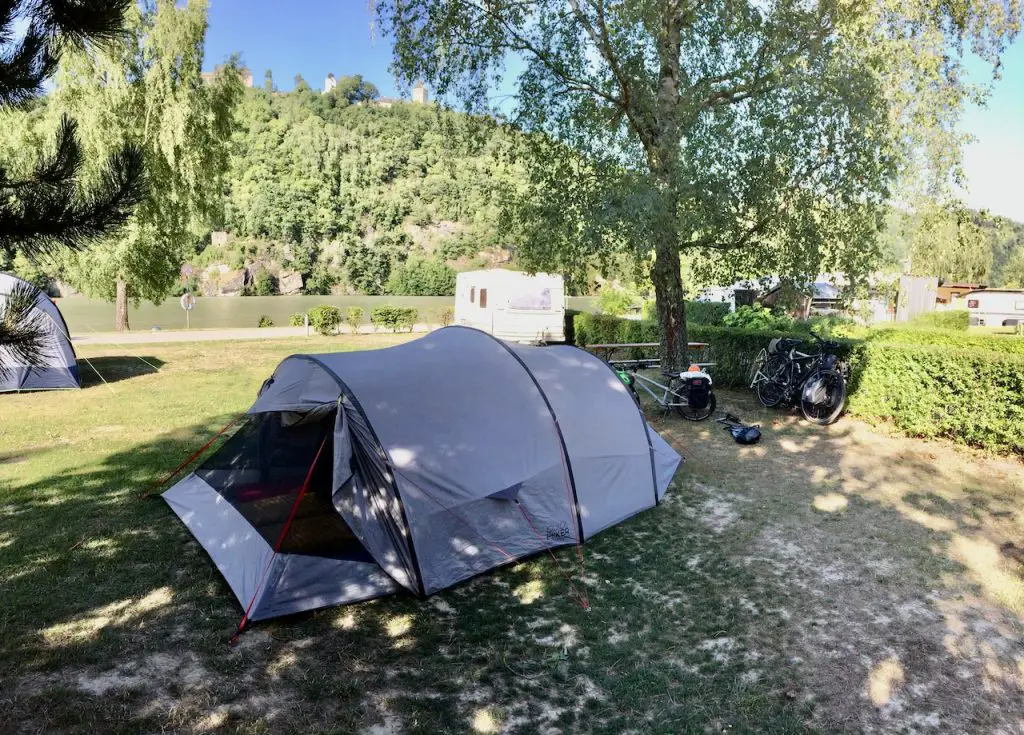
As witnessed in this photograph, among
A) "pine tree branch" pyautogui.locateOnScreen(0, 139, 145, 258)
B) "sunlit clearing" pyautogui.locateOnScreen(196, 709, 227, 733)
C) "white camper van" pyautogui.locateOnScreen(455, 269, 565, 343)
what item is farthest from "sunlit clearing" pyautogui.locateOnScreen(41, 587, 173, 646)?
"white camper van" pyautogui.locateOnScreen(455, 269, 565, 343)

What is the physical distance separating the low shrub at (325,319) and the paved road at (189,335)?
60cm

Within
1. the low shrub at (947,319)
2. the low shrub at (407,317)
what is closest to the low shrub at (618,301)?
the low shrub at (407,317)

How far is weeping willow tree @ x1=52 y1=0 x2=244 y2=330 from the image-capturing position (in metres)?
15.7

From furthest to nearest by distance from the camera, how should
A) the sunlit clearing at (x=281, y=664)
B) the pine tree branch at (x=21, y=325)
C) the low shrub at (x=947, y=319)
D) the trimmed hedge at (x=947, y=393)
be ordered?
1. the low shrub at (x=947, y=319)
2. the trimmed hedge at (x=947, y=393)
3. the sunlit clearing at (x=281, y=664)
4. the pine tree branch at (x=21, y=325)

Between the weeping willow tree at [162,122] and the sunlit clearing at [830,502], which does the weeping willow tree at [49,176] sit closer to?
the sunlit clearing at [830,502]

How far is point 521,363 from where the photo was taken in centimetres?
547

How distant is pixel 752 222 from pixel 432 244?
205ft

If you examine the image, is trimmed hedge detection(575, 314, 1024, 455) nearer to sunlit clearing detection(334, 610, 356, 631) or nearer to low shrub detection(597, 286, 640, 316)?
sunlit clearing detection(334, 610, 356, 631)

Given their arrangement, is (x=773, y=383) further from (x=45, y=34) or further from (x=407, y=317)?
(x=407, y=317)

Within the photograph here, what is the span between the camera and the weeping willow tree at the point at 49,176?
293cm

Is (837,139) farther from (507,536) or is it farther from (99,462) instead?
(99,462)

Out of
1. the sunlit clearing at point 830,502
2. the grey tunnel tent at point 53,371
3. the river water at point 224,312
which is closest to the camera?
the sunlit clearing at point 830,502

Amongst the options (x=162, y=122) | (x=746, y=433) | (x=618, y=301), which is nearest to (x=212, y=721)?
(x=746, y=433)

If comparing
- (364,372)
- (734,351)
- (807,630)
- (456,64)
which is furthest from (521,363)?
(734,351)
